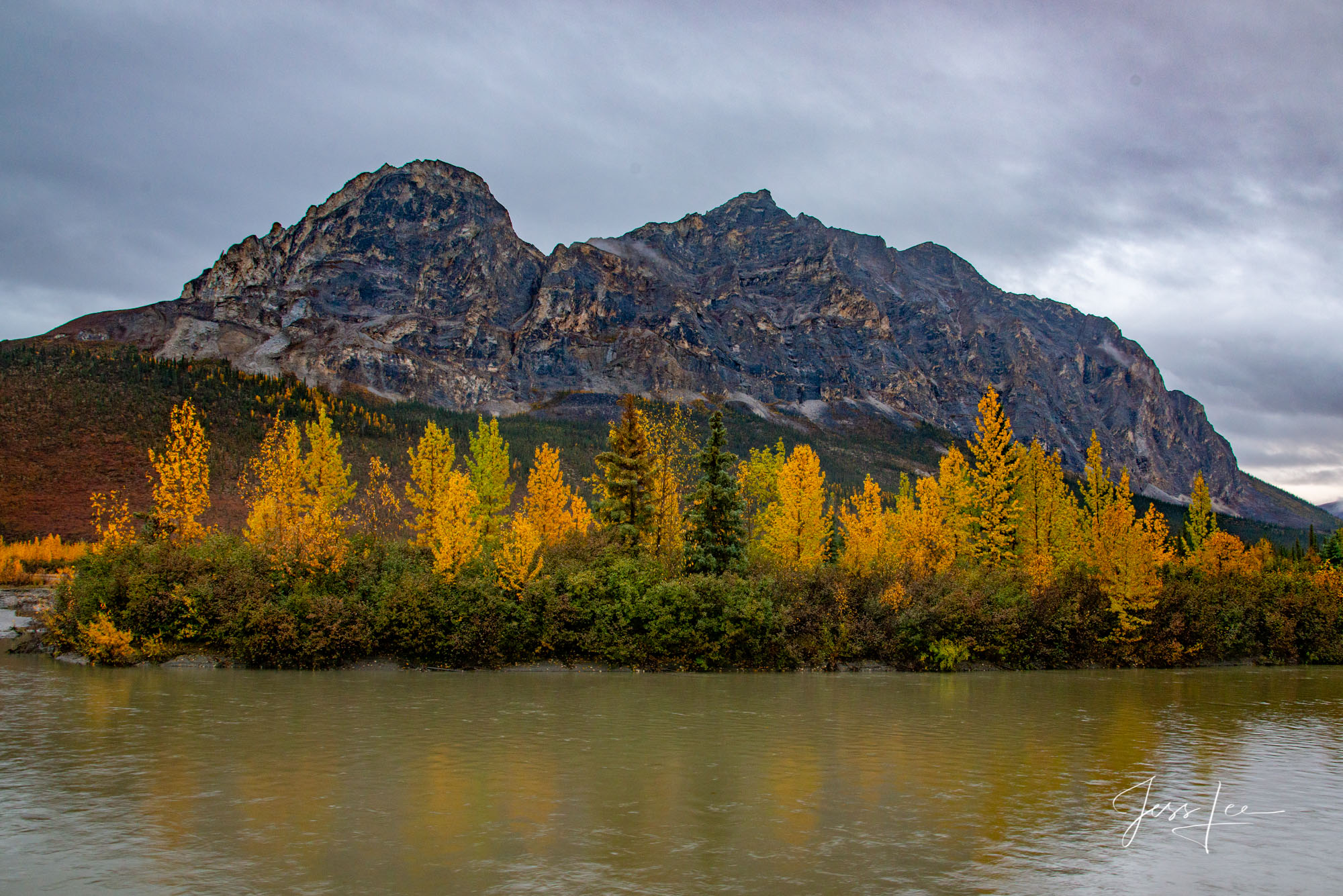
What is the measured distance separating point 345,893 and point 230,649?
30.2 metres

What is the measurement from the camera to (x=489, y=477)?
157ft

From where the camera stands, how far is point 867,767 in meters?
17.6

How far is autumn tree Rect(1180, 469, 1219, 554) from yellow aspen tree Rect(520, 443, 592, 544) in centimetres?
5094

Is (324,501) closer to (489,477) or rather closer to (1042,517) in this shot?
(489,477)

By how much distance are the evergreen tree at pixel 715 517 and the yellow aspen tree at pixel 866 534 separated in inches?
243

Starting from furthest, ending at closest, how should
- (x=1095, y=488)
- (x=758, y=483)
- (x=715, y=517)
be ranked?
(x=758, y=483) < (x=1095, y=488) < (x=715, y=517)

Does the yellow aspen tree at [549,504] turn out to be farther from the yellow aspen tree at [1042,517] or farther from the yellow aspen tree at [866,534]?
the yellow aspen tree at [1042,517]

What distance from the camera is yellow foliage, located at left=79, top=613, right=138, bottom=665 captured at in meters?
35.4

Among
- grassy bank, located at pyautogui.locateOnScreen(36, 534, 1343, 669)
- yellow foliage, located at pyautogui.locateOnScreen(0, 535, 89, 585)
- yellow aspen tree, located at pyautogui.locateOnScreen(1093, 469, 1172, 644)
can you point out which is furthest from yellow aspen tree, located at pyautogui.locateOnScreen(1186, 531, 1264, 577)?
yellow foliage, located at pyautogui.locateOnScreen(0, 535, 89, 585)

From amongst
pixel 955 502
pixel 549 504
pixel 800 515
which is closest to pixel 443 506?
pixel 549 504

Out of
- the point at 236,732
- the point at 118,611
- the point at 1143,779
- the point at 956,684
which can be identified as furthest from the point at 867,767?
Result: the point at 118,611

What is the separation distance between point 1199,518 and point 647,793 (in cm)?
7384

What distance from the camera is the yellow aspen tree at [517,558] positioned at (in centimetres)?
3762

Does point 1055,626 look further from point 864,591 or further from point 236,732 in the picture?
point 236,732
